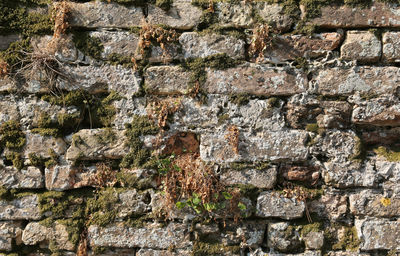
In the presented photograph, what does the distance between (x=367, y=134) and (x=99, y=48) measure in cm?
198

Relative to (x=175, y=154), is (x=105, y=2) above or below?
above

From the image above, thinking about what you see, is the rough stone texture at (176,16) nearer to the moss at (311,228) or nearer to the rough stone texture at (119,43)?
the rough stone texture at (119,43)

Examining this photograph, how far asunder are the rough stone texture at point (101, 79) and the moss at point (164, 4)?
0.49 m

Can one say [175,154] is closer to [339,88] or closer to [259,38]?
[259,38]

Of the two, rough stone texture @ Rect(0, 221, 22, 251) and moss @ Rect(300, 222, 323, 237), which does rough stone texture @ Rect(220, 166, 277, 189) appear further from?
rough stone texture @ Rect(0, 221, 22, 251)

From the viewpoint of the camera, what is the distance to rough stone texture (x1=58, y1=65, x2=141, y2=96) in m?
2.26

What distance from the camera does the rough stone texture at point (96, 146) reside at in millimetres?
2254

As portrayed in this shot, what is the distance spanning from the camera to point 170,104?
224 centimetres

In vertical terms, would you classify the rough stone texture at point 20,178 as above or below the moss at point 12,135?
below

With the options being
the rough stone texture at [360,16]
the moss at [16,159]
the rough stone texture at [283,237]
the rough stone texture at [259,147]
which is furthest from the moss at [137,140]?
the rough stone texture at [360,16]

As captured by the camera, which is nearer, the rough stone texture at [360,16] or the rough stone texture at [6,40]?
the rough stone texture at [360,16]

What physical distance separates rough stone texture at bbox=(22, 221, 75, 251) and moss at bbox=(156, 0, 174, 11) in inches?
66.1

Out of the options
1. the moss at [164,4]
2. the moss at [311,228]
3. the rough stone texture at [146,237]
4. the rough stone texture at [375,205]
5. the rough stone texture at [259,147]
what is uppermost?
the moss at [164,4]

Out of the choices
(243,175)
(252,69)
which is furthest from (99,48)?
(243,175)
